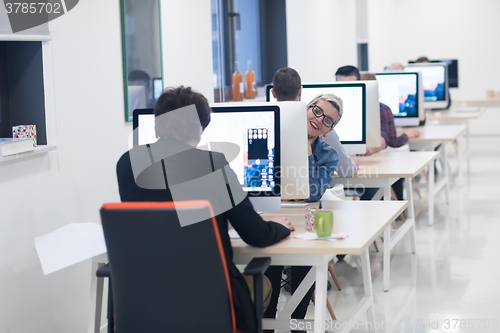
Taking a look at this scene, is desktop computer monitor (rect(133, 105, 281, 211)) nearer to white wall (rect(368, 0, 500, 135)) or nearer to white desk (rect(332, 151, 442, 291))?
white desk (rect(332, 151, 442, 291))

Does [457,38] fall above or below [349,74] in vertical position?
above

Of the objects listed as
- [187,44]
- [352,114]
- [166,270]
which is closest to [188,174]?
[166,270]

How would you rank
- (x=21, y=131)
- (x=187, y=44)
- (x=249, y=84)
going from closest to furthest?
1. (x=21, y=131)
2. (x=187, y=44)
3. (x=249, y=84)

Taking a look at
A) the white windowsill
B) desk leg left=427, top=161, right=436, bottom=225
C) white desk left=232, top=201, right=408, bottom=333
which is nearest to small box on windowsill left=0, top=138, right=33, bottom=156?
the white windowsill

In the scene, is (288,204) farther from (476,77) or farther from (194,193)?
(476,77)

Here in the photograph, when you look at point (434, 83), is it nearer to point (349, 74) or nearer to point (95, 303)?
point (349, 74)

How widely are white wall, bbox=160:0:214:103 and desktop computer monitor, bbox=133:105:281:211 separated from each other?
1.47 m

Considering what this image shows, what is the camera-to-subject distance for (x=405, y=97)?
17.0ft

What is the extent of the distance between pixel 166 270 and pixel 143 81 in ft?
6.11

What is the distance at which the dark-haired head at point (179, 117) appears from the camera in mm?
1913

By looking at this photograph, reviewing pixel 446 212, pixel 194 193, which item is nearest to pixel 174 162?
pixel 194 193

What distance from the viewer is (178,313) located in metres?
1.81

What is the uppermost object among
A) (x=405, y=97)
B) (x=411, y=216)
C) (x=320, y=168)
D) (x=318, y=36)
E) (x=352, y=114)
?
(x=318, y=36)

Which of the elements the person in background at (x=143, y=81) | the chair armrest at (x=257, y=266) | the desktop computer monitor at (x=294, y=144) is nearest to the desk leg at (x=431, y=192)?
the person in background at (x=143, y=81)
